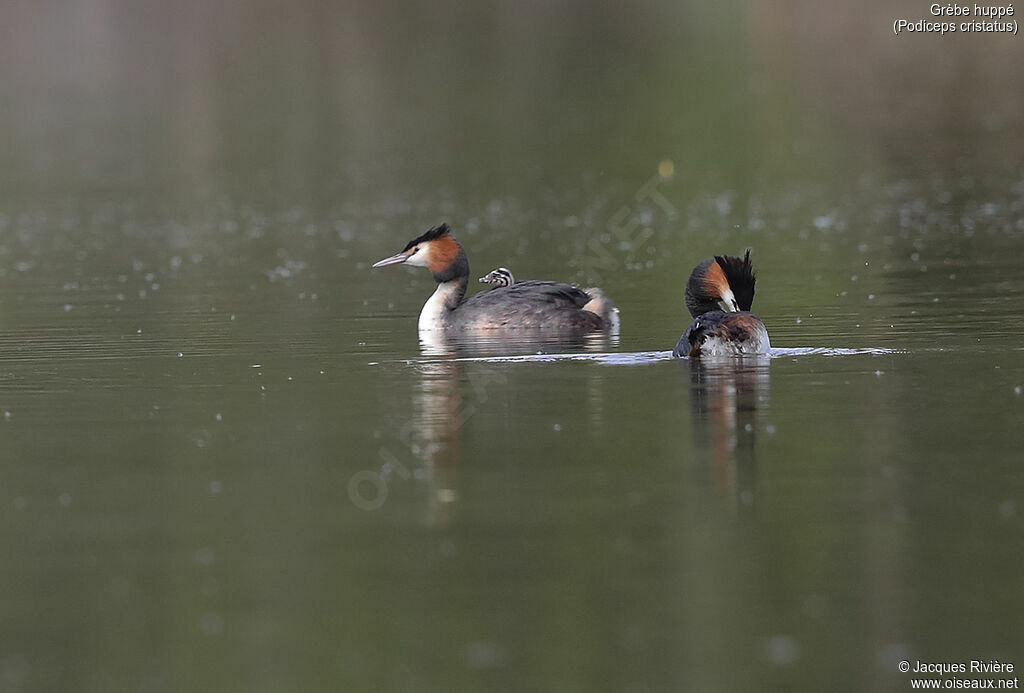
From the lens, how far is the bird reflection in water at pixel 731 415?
1149 cm

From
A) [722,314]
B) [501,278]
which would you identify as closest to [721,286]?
[722,314]

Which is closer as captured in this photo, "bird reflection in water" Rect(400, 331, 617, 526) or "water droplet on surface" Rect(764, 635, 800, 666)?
"water droplet on surface" Rect(764, 635, 800, 666)

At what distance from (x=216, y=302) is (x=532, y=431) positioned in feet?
34.8

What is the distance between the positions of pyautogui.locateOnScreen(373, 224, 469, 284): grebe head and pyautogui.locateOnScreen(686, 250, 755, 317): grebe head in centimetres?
366

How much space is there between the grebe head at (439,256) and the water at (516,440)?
72 cm

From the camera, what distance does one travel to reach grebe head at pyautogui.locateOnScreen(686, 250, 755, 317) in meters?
17.5

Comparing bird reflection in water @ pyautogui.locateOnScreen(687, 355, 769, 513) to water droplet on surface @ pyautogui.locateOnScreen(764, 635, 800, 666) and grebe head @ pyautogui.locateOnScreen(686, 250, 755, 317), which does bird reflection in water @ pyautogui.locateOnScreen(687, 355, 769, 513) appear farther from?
water droplet on surface @ pyautogui.locateOnScreen(764, 635, 800, 666)

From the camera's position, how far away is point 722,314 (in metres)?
16.8

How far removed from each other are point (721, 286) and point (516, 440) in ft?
16.4

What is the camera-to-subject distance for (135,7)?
96.8 metres

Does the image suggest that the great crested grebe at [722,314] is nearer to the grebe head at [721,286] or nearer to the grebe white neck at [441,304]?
the grebe head at [721,286]

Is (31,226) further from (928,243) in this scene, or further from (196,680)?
(196,680)

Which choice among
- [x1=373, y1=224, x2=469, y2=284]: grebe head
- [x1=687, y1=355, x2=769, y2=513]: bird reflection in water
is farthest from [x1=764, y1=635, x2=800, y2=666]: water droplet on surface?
[x1=373, y1=224, x2=469, y2=284]: grebe head

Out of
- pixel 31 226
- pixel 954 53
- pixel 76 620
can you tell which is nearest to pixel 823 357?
pixel 76 620
